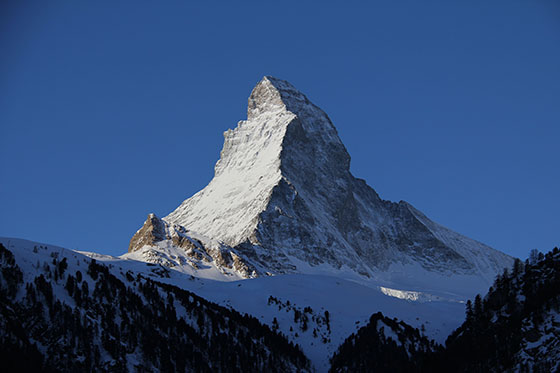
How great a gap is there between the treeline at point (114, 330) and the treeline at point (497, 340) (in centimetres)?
1712

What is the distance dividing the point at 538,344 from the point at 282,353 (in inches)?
2542

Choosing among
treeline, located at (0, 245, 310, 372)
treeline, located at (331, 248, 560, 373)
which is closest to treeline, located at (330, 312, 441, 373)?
treeline, located at (331, 248, 560, 373)

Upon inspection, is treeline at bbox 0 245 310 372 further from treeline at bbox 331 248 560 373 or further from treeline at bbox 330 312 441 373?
treeline at bbox 331 248 560 373

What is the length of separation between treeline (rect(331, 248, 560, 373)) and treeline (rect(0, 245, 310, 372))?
1712 cm

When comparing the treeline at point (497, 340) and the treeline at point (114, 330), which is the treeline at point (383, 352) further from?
the treeline at point (114, 330)

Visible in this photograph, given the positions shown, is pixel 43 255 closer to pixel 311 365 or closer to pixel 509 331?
pixel 311 365

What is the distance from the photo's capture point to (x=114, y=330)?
153m

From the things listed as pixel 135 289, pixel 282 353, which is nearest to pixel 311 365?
pixel 282 353

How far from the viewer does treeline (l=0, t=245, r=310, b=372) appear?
135 meters

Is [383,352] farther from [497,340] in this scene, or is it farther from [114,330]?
[114,330]

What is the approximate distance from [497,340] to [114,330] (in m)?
75.8

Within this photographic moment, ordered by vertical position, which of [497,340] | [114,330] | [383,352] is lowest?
[497,340]

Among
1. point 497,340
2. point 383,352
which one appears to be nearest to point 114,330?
point 383,352

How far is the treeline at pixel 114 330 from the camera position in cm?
13488
